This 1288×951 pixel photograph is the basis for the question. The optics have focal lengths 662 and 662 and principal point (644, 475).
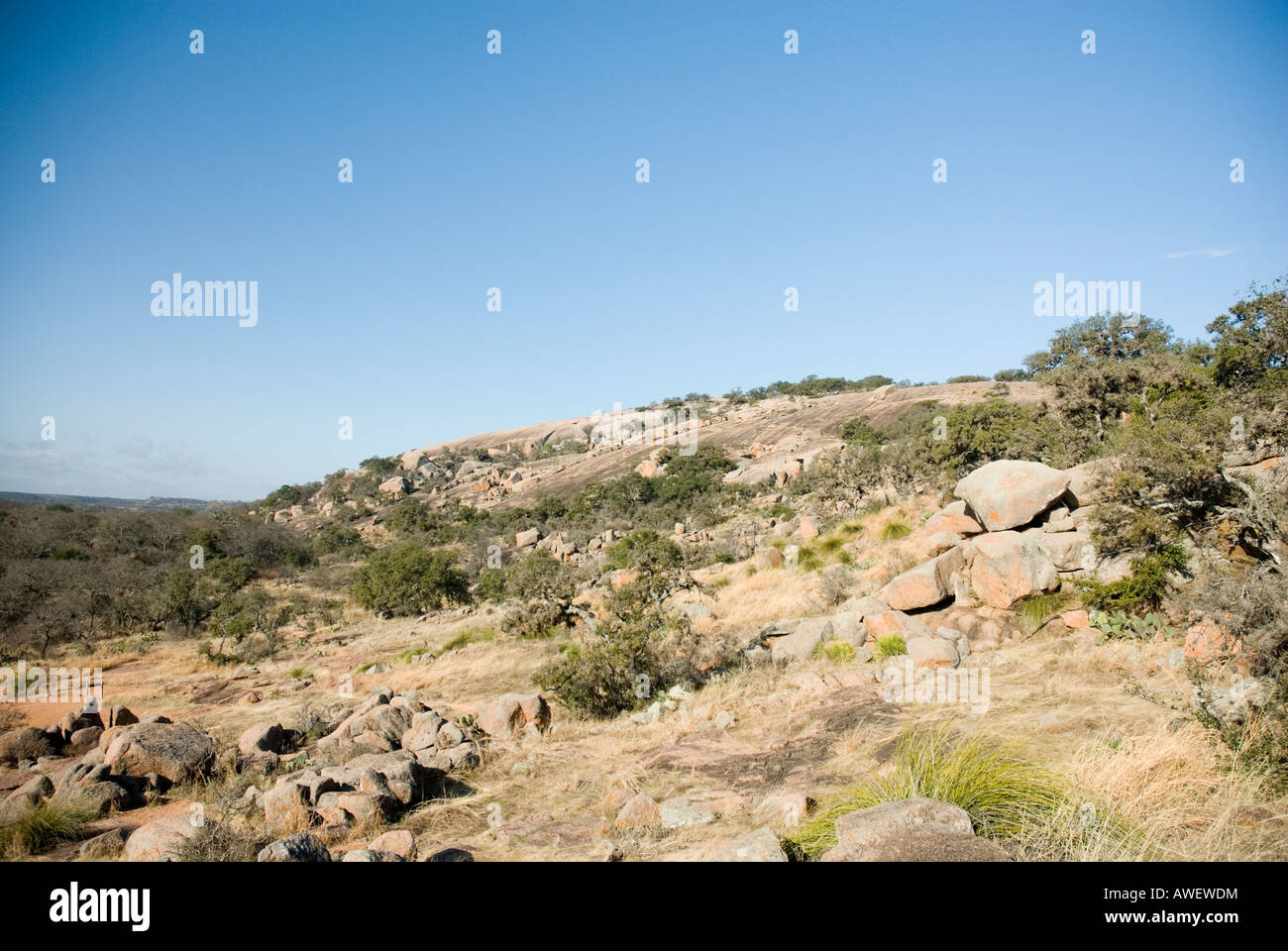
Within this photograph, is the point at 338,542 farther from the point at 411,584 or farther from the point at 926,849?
the point at 926,849

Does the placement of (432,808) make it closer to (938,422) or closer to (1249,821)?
(1249,821)

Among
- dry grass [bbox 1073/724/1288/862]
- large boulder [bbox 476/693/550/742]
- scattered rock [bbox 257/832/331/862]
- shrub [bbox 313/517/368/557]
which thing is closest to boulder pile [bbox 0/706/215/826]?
large boulder [bbox 476/693/550/742]

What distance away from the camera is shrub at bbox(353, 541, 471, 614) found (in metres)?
24.1

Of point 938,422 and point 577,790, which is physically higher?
point 938,422

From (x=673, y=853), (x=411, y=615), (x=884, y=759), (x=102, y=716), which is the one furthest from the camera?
(x=411, y=615)

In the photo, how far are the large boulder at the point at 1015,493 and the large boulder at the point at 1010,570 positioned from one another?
2.07ft

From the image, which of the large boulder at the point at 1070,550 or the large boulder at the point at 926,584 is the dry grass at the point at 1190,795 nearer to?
the large boulder at the point at 1070,550

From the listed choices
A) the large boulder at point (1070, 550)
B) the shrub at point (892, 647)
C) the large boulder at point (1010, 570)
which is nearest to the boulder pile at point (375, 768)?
the shrub at point (892, 647)

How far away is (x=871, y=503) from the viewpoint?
74.1 feet

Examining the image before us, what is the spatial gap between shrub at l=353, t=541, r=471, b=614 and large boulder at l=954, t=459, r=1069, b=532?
18.5 meters

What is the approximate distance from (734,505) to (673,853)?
29845 millimetres

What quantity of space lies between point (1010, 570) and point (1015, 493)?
5.96ft

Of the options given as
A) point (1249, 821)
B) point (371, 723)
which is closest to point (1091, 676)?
point (1249, 821)
